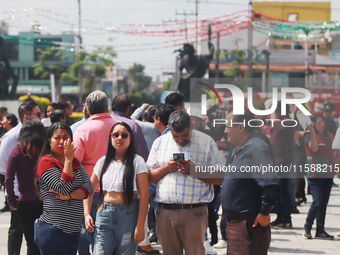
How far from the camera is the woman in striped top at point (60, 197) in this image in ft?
12.4

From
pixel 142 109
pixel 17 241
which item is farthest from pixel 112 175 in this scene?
pixel 142 109

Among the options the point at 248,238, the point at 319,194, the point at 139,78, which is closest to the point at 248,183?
the point at 248,238

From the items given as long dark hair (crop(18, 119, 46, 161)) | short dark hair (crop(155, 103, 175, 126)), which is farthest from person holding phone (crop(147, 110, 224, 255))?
long dark hair (crop(18, 119, 46, 161))

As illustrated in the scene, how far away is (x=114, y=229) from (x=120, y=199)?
26 cm

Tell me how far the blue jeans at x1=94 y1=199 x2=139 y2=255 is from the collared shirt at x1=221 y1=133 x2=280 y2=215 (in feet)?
2.84

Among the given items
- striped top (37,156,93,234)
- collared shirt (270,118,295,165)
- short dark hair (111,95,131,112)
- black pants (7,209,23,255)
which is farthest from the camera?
collared shirt (270,118,295,165)

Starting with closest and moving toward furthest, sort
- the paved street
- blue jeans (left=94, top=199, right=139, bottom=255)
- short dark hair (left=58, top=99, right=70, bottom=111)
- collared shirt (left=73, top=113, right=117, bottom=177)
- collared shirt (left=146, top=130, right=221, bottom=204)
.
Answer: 1. blue jeans (left=94, top=199, right=139, bottom=255)
2. collared shirt (left=146, top=130, right=221, bottom=204)
3. collared shirt (left=73, top=113, right=117, bottom=177)
4. the paved street
5. short dark hair (left=58, top=99, right=70, bottom=111)

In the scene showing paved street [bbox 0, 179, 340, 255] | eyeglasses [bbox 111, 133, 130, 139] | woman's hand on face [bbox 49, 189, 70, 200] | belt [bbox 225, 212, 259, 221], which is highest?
eyeglasses [bbox 111, 133, 130, 139]

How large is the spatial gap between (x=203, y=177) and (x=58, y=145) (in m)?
1.35

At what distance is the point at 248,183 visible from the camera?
3.86m

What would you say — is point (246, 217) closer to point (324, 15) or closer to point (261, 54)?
point (261, 54)

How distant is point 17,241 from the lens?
5098mm

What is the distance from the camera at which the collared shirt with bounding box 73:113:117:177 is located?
4.50m

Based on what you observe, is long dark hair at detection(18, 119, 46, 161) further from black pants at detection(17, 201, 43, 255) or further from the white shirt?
the white shirt
